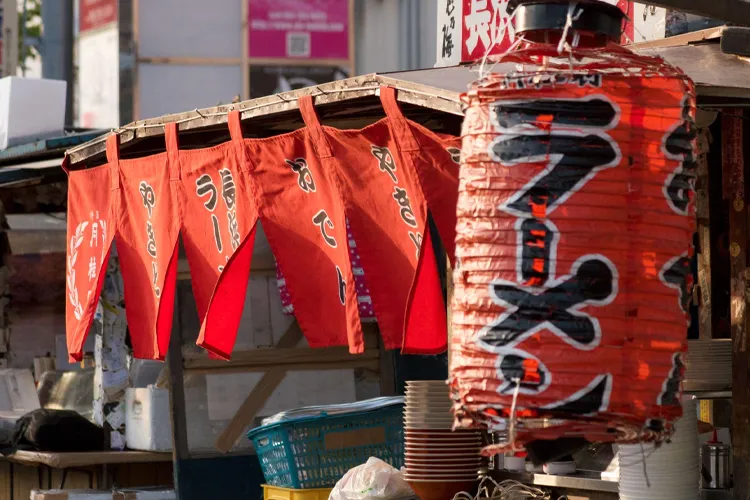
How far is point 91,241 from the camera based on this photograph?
32.2 ft

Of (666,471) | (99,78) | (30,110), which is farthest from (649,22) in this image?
(99,78)

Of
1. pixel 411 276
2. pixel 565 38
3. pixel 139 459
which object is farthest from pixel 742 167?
pixel 139 459

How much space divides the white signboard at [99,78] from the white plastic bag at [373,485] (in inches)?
726

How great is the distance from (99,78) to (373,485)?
20053 millimetres

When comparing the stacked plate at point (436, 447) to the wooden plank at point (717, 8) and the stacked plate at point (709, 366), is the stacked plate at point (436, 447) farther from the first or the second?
the wooden plank at point (717, 8)

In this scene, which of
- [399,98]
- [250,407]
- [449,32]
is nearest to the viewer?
[399,98]

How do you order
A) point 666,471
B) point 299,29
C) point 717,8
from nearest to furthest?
point 717,8 → point 666,471 → point 299,29

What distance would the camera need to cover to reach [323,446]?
356 inches

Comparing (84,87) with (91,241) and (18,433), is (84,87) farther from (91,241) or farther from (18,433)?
(91,241)

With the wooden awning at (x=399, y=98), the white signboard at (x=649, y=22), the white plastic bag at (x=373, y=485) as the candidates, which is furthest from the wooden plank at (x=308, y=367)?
the white signboard at (x=649, y=22)

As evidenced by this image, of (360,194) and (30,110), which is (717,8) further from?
(30,110)

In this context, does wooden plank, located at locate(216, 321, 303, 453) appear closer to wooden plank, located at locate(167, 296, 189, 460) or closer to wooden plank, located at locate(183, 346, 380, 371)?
wooden plank, located at locate(183, 346, 380, 371)

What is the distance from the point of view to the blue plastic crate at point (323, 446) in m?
8.98

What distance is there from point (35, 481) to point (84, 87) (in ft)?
52.9
